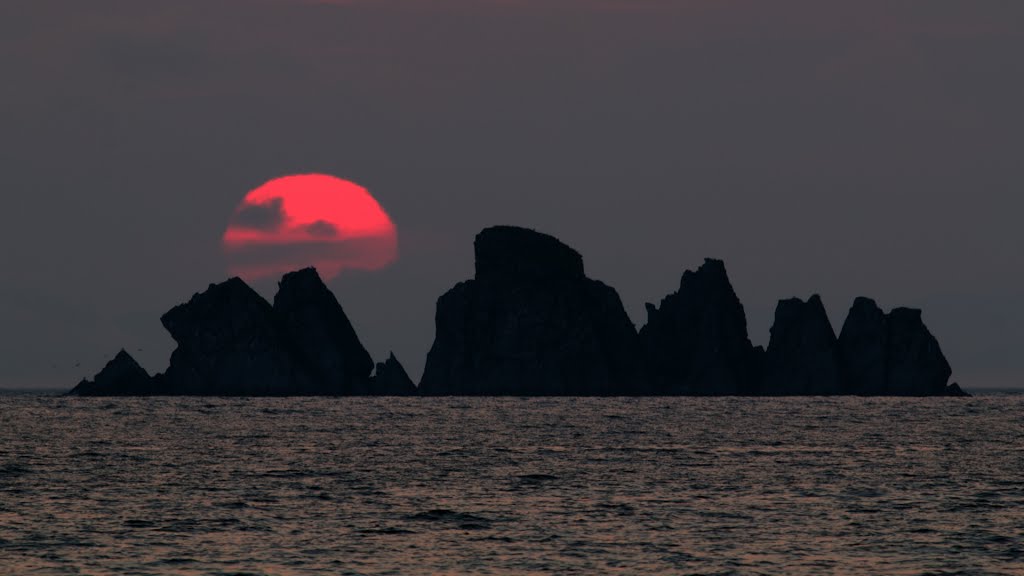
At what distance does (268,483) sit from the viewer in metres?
67.1

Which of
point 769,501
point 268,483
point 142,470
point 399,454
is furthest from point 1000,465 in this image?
point 142,470

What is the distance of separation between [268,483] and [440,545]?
2205 cm

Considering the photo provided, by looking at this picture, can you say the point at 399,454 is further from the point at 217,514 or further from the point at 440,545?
the point at 440,545

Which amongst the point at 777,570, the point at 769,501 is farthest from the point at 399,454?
the point at 777,570

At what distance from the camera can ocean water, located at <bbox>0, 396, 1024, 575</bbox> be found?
1725 inches

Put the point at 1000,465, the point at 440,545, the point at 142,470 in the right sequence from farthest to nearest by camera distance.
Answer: the point at 1000,465 < the point at 142,470 < the point at 440,545

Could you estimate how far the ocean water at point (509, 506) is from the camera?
43.8 m

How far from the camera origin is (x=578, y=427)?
133m

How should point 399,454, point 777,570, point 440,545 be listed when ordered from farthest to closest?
point 399,454
point 440,545
point 777,570

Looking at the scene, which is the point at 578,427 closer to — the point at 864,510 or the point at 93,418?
the point at 93,418

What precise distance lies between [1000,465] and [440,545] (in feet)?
144

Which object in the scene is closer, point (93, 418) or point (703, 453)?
point (703, 453)

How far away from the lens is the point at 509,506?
188 ft

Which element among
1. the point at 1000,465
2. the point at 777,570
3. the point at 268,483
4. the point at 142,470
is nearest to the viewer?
the point at 777,570
